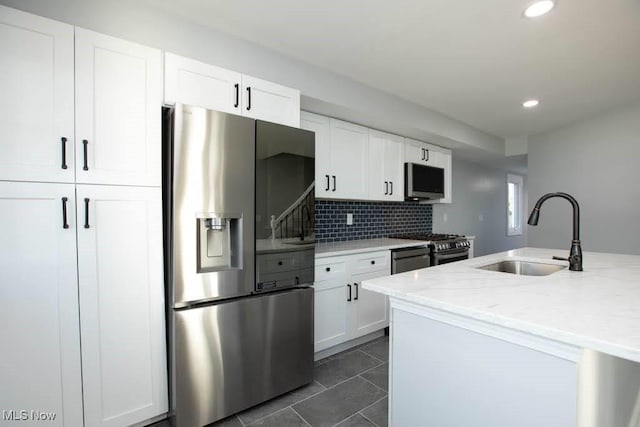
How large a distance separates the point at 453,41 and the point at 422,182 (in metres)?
1.84

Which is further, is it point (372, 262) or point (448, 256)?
point (448, 256)

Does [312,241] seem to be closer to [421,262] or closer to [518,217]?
[421,262]

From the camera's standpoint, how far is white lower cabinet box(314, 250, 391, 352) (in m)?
2.49

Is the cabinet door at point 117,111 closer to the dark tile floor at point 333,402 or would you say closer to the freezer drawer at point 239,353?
the freezer drawer at point 239,353

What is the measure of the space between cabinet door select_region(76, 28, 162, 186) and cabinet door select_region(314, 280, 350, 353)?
4.99 ft

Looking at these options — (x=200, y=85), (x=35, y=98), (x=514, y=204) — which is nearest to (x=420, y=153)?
(x=200, y=85)

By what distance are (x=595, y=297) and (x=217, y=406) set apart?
1925 mm

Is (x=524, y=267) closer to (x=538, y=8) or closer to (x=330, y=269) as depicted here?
(x=330, y=269)

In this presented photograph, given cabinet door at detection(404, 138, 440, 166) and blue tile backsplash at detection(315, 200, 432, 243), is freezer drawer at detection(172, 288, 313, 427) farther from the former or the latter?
cabinet door at detection(404, 138, 440, 166)

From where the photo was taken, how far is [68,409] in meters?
1.44

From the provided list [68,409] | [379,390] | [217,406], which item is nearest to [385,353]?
[379,390]

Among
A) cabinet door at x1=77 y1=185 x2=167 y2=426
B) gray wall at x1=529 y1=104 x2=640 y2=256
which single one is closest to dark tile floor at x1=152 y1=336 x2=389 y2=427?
cabinet door at x1=77 y1=185 x2=167 y2=426

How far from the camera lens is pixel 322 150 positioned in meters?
2.82

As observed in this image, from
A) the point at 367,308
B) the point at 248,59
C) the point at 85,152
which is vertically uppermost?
the point at 248,59
